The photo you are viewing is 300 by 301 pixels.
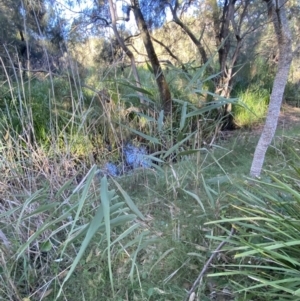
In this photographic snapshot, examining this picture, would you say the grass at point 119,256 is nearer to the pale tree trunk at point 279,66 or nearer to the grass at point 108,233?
the grass at point 108,233

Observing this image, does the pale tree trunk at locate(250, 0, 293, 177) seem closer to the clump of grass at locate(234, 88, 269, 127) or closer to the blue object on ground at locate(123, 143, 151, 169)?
the blue object on ground at locate(123, 143, 151, 169)

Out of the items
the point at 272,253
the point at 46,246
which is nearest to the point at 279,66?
the point at 272,253

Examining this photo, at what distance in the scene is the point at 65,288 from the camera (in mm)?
1146

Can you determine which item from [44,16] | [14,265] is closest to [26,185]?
[14,265]

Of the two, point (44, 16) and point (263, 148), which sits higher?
point (44, 16)

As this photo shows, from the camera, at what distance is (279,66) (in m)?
1.44

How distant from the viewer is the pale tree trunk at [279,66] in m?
1.36

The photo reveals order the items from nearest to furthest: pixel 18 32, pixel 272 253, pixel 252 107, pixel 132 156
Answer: pixel 272 253 → pixel 132 156 → pixel 252 107 → pixel 18 32

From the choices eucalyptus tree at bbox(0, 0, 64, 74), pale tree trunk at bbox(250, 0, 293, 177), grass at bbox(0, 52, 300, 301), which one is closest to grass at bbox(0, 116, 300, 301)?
grass at bbox(0, 52, 300, 301)

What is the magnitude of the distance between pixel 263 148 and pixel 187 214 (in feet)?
1.77

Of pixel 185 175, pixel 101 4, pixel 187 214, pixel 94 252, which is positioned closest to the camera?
pixel 94 252

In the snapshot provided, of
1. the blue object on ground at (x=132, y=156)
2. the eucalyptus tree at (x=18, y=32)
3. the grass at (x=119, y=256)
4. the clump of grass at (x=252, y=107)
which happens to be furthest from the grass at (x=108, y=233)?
the clump of grass at (x=252, y=107)

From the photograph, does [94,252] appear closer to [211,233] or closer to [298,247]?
[211,233]

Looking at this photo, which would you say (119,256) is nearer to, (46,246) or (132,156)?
(46,246)
